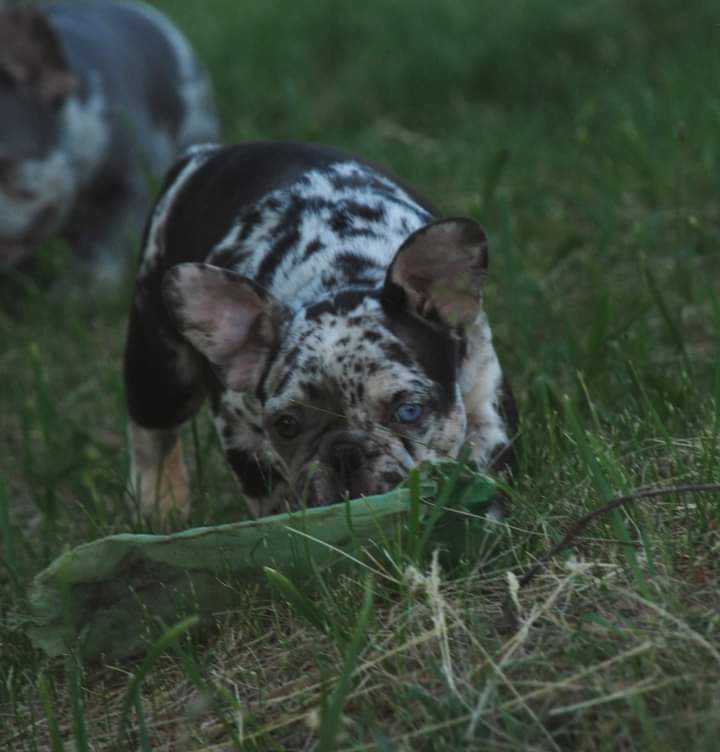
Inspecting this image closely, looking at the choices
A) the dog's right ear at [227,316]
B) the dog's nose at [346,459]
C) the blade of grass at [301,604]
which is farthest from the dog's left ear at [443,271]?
the blade of grass at [301,604]

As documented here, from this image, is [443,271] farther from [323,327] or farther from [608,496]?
[608,496]

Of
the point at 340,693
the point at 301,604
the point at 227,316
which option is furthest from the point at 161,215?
the point at 340,693

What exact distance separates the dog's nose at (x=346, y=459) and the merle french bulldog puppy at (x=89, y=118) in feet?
11.8

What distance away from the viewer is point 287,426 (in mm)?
3600

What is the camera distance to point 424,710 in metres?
2.63

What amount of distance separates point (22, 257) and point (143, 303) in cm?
269

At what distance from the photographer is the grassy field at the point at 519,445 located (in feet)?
8.68

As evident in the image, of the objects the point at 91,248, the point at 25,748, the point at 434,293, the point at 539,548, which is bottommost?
the point at 91,248

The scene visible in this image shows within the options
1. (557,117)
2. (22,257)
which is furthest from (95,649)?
(557,117)

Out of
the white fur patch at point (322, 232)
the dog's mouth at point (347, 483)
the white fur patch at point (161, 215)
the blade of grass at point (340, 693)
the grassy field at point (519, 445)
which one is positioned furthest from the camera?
the white fur patch at point (161, 215)

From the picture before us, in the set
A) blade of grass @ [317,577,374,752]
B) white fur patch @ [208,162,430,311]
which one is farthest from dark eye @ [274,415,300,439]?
blade of grass @ [317,577,374,752]

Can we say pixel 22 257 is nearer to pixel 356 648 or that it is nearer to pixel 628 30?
pixel 628 30

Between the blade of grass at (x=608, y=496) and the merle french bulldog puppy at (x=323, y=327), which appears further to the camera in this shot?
the merle french bulldog puppy at (x=323, y=327)

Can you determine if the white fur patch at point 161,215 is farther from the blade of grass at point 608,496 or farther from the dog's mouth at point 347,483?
the blade of grass at point 608,496
